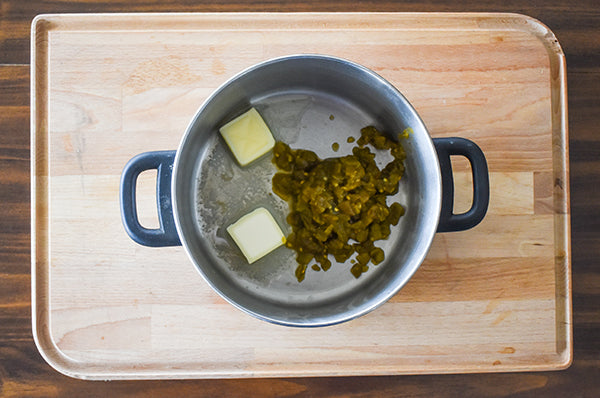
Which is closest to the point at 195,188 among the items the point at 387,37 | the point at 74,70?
the point at 74,70

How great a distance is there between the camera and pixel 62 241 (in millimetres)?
828

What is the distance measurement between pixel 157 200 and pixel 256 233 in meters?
0.18

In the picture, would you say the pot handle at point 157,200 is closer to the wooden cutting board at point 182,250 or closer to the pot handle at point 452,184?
the wooden cutting board at point 182,250

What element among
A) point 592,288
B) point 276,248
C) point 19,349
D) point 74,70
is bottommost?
point 19,349

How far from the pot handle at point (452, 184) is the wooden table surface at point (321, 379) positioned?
34 centimetres

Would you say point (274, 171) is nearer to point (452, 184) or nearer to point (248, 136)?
point (248, 136)

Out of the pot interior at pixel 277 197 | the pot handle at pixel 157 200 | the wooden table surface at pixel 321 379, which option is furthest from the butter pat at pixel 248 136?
the wooden table surface at pixel 321 379

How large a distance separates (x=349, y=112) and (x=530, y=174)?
340mm

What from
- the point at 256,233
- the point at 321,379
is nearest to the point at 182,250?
the point at 256,233

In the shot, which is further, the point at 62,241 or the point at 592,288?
the point at 592,288

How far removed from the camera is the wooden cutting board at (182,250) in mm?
825

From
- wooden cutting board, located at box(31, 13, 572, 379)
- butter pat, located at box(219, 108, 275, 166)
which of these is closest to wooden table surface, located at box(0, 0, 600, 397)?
wooden cutting board, located at box(31, 13, 572, 379)

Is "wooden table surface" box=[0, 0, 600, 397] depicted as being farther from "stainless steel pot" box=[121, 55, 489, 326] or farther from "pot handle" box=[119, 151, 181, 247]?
"pot handle" box=[119, 151, 181, 247]

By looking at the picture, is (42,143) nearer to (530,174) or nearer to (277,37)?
(277,37)
